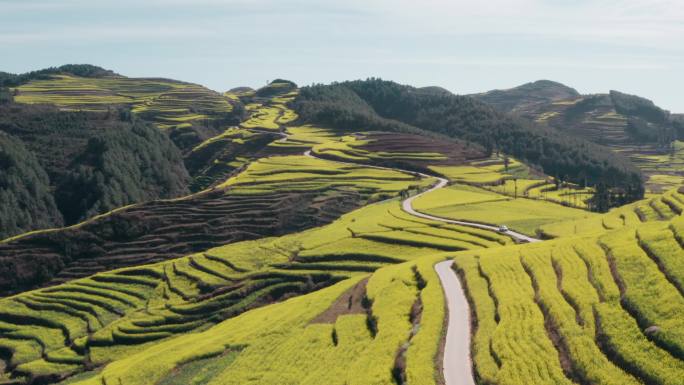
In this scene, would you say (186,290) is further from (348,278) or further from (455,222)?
(455,222)

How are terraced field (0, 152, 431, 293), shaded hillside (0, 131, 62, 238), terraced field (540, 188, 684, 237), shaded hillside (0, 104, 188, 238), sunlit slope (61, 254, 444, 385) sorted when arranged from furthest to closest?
shaded hillside (0, 104, 188, 238), shaded hillside (0, 131, 62, 238), terraced field (0, 152, 431, 293), terraced field (540, 188, 684, 237), sunlit slope (61, 254, 444, 385)

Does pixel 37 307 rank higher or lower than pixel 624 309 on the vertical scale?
lower

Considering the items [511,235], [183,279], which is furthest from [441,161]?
[183,279]

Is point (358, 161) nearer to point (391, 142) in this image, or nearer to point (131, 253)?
point (391, 142)

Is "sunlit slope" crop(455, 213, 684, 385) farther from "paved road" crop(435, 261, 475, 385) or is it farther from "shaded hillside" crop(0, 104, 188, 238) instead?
"shaded hillside" crop(0, 104, 188, 238)

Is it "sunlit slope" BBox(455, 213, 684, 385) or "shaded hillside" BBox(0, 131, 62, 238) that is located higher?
"sunlit slope" BBox(455, 213, 684, 385)

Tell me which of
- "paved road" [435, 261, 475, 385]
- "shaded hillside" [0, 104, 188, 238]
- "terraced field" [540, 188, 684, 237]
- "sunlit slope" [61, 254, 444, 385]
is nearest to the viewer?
"paved road" [435, 261, 475, 385]

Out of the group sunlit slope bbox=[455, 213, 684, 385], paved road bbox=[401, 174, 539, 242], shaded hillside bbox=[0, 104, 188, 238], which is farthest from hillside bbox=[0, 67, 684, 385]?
shaded hillside bbox=[0, 104, 188, 238]
